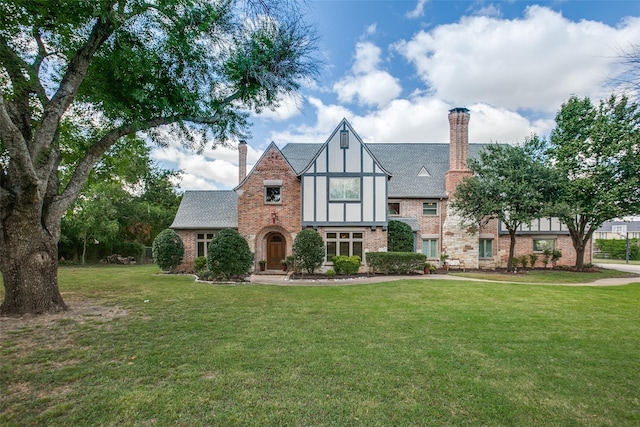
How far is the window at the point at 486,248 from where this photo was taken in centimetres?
2005

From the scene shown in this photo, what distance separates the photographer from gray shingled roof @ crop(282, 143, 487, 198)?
20.0 m

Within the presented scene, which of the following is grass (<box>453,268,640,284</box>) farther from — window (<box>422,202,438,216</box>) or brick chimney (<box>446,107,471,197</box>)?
brick chimney (<box>446,107,471,197</box>)

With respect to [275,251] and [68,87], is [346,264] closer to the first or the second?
[275,251]

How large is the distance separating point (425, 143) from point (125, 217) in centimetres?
2544

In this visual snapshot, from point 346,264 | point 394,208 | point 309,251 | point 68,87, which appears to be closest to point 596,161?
point 394,208

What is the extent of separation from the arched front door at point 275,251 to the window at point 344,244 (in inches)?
114

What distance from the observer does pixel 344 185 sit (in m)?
16.9

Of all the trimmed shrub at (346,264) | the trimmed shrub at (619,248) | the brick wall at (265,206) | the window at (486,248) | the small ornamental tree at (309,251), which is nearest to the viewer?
the small ornamental tree at (309,251)

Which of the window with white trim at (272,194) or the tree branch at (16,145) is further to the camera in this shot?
the window with white trim at (272,194)

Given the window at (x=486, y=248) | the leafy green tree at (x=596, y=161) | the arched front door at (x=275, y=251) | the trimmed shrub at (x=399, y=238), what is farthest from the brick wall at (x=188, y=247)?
the leafy green tree at (x=596, y=161)

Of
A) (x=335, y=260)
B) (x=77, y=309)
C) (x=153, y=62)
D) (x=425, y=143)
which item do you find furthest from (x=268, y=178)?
(x=425, y=143)

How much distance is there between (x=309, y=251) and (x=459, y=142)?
11.5m

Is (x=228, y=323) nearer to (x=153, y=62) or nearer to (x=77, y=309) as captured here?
(x=77, y=309)

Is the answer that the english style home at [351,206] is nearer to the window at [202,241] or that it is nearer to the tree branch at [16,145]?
the window at [202,241]
